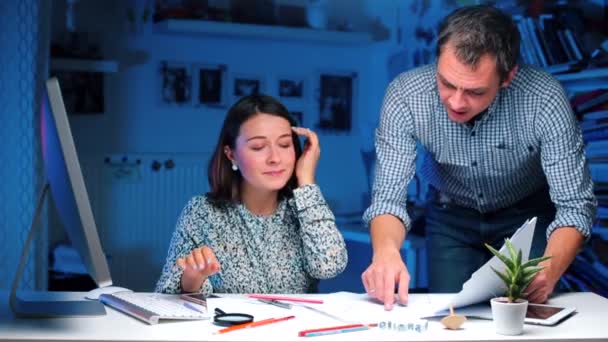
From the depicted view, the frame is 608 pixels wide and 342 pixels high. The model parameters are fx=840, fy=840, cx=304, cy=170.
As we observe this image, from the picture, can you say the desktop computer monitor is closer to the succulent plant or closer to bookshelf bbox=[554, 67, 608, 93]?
the succulent plant

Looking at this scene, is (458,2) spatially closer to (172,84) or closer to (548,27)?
(548,27)

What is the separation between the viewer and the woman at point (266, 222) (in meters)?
2.18

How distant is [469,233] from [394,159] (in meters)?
0.39

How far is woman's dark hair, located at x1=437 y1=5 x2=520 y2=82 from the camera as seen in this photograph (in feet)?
6.57

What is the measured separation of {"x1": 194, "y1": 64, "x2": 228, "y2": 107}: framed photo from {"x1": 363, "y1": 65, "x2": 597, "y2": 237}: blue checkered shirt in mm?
2194

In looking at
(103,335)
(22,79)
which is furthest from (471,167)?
(22,79)

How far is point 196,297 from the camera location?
1.91 metres

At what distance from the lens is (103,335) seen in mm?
1526

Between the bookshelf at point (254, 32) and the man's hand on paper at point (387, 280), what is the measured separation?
2577 millimetres

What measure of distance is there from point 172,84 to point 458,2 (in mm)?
1511

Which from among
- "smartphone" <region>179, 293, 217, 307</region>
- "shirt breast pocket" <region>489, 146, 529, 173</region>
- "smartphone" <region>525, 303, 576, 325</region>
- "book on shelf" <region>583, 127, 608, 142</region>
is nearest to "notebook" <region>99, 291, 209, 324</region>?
"smartphone" <region>179, 293, 217, 307</region>

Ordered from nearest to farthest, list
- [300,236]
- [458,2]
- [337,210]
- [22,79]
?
[300,236] < [22,79] < [458,2] < [337,210]

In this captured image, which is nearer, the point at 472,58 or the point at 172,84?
the point at 472,58

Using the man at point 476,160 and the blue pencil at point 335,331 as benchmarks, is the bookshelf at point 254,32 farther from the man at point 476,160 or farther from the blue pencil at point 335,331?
the blue pencil at point 335,331
